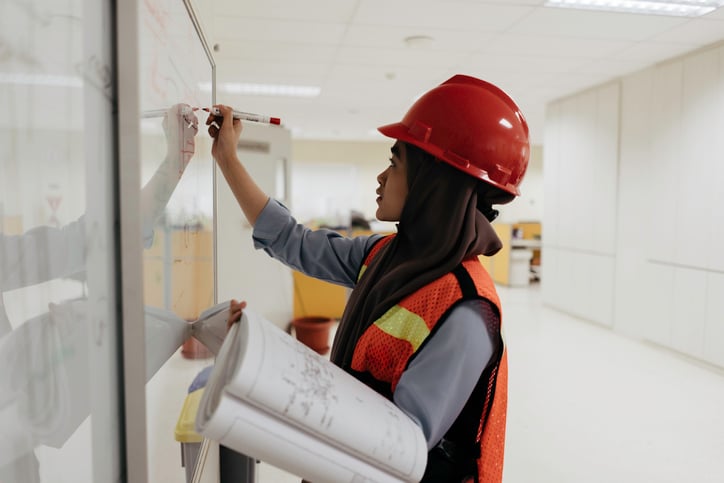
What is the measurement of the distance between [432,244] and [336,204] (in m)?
10.8

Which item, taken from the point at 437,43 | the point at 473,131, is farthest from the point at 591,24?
the point at 473,131

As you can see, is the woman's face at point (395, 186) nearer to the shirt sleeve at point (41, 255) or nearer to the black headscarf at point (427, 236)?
the black headscarf at point (427, 236)

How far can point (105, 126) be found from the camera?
2.12 ft

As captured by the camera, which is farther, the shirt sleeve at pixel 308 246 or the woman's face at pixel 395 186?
the shirt sleeve at pixel 308 246

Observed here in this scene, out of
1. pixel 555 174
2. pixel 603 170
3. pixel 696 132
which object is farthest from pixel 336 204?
pixel 696 132

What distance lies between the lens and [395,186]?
106 cm

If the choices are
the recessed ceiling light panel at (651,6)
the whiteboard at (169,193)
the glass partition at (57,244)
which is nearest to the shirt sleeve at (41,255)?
the glass partition at (57,244)

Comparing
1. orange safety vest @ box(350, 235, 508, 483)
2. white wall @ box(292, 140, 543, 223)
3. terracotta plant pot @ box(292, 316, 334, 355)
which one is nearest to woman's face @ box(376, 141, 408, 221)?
orange safety vest @ box(350, 235, 508, 483)

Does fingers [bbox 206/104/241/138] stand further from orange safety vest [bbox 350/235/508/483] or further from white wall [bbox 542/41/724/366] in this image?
white wall [bbox 542/41/724/366]

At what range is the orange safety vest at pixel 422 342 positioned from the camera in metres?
0.90

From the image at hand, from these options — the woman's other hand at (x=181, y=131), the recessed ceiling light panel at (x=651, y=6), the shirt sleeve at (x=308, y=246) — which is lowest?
the shirt sleeve at (x=308, y=246)

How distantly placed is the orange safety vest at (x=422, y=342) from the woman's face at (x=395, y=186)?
0.63ft

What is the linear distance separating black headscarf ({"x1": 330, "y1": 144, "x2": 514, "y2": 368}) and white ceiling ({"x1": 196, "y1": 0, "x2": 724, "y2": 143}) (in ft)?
8.29

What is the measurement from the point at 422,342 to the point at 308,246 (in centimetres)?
52
